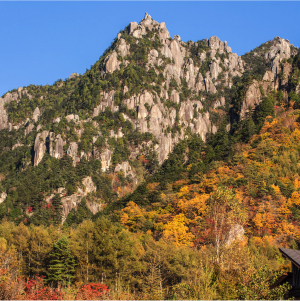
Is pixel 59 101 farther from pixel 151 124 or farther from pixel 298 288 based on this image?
pixel 298 288

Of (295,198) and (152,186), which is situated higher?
(152,186)

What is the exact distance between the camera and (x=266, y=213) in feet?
163

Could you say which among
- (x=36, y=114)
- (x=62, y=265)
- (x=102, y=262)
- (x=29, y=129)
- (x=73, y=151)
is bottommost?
(x=62, y=265)

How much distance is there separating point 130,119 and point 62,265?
99.8 meters

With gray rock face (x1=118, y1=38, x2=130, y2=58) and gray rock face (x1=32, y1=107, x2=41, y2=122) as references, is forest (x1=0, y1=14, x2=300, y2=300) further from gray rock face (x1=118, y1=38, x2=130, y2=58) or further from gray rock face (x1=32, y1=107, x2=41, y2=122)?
gray rock face (x1=32, y1=107, x2=41, y2=122)

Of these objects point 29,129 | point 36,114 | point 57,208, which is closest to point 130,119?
point 29,129

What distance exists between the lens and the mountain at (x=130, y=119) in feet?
302

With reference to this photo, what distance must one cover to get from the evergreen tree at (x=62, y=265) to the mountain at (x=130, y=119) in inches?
1715

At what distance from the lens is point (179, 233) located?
49.3 m

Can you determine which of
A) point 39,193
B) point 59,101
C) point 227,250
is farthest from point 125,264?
point 59,101

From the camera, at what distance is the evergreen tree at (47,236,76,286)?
35.8 meters

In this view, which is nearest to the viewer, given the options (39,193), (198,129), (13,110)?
(39,193)

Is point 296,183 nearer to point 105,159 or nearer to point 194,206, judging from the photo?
point 194,206

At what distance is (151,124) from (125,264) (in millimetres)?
99521
